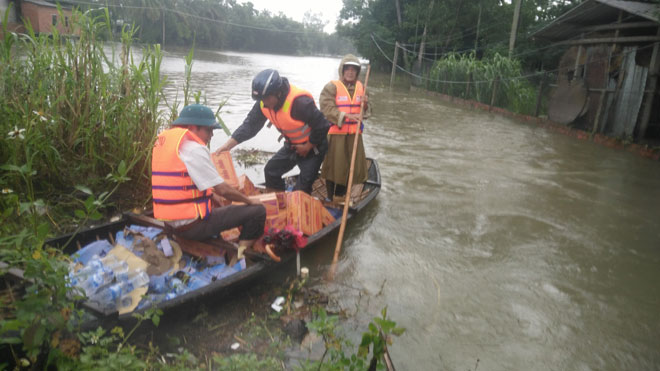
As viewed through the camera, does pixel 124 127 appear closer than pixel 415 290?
No

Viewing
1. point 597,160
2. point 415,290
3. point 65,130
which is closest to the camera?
point 415,290

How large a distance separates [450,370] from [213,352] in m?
1.60

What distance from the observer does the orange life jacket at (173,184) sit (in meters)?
3.05

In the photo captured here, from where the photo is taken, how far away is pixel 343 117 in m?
4.81

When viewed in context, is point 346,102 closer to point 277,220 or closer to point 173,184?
point 277,220

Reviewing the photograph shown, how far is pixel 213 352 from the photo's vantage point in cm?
281

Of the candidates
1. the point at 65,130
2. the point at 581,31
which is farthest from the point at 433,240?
the point at 581,31

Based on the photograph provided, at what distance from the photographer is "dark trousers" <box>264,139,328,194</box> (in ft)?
15.7

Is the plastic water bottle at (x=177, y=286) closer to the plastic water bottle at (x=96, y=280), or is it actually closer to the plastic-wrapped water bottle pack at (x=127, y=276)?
the plastic-wrapped water bottle pack at (x=127, y=276)

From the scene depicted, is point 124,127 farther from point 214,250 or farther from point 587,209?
point 587,209

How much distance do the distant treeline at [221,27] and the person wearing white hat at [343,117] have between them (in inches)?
1304

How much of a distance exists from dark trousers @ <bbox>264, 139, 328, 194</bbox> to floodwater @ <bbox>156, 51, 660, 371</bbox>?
740 mm

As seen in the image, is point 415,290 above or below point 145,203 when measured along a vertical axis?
below

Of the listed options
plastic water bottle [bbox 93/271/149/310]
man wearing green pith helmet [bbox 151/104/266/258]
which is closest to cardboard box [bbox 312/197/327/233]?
man wearing green pith helmet [bbox 151/104/266/258]
